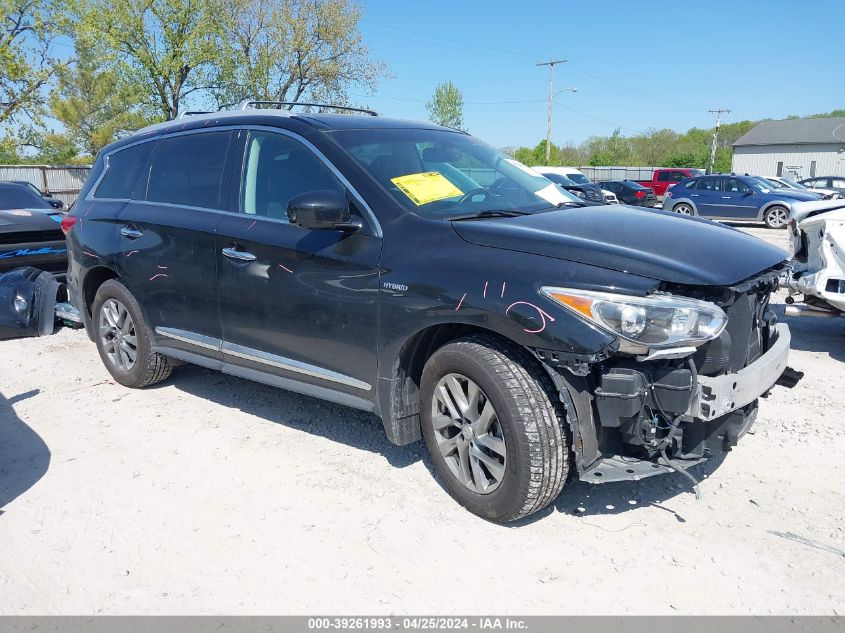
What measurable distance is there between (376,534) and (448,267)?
4.26ft

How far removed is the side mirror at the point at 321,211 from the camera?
3.43m

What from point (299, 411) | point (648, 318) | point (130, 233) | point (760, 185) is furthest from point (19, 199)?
point (760, 185)

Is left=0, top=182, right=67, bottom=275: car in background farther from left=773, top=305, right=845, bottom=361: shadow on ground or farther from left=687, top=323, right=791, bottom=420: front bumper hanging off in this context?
left=773, top=305, right=845, bottom=361: shadow on ground

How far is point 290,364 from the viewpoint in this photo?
13.0ft

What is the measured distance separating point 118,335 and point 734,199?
19.3 metres

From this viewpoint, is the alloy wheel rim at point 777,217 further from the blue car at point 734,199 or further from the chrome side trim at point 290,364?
the chrome side trim at point 290,364

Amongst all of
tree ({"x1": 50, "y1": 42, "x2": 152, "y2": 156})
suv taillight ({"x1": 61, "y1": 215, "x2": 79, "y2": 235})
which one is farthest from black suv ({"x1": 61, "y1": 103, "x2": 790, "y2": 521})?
tree ({"x1": 50, "y1": 42, "x2": 152, "y2": 156})

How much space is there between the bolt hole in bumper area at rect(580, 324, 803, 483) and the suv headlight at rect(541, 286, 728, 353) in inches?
5.4

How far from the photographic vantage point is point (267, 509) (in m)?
3.49

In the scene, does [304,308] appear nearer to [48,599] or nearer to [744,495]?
[48,599]

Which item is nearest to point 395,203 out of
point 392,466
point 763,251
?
point 392,466

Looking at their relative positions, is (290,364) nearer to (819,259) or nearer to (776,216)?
(819,259)

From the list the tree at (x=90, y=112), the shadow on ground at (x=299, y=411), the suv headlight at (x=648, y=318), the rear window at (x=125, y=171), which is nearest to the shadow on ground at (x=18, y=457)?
the shadow on ground at (x=299, y=411)

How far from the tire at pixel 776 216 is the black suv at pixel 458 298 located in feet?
57.5
